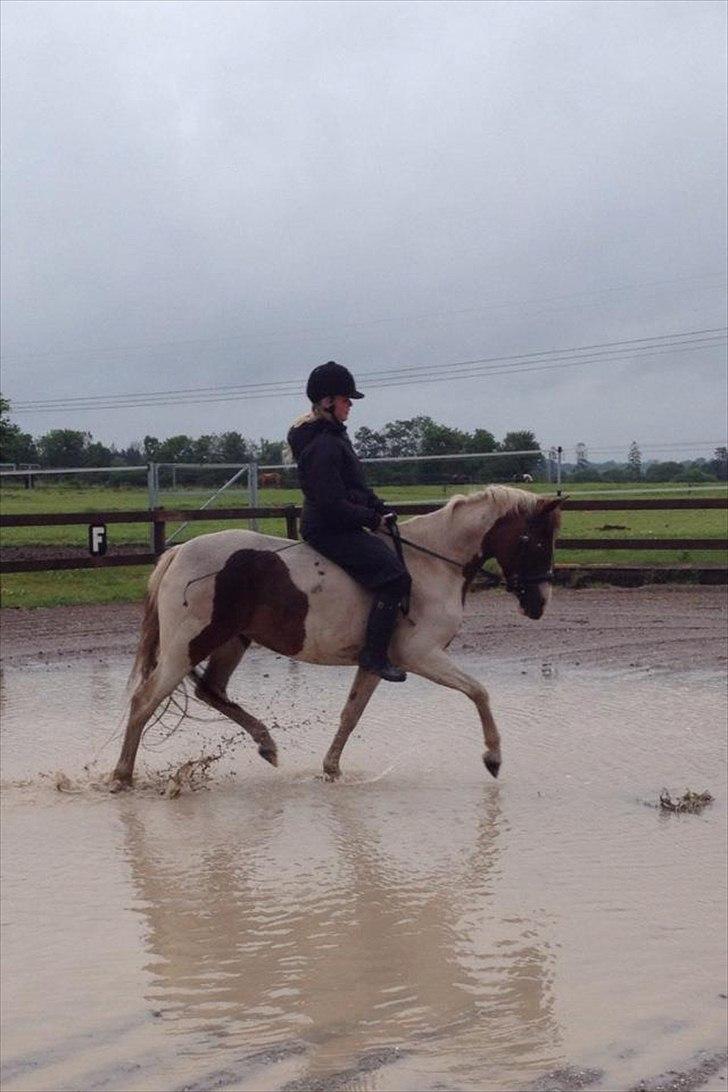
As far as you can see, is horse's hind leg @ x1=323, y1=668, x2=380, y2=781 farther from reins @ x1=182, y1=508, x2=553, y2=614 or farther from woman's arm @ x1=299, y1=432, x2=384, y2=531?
woman's arm @ x1=299, y1=432, x2=384, y2=531

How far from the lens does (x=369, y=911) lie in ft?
17.2

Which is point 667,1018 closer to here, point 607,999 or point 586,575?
point 607,999

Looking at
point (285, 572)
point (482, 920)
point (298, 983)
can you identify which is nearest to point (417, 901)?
point (482, 920)

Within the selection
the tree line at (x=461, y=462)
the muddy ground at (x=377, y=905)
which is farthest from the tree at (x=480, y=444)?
the muddy ground at (x=377, y=905)

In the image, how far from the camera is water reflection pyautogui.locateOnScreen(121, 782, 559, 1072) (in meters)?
4.12

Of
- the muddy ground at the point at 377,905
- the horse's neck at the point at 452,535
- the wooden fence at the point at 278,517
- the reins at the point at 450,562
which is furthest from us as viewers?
the wooden fence at the point at 278,517

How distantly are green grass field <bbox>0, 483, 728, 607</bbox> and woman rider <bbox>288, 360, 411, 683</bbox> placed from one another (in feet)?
10.6

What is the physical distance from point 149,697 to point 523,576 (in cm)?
236

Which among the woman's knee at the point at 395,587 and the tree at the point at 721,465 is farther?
the tree at the point at 721,465

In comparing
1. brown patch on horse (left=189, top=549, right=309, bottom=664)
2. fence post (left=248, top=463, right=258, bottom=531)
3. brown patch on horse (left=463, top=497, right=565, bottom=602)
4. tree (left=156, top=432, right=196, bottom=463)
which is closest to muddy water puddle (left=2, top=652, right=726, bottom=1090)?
brown patch on horse (left=189, top=549, right=309, bottom=664)

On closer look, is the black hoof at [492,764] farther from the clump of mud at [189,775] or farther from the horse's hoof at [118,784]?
the horse's hoof at [118,784]

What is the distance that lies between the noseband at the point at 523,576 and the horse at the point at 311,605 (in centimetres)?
1

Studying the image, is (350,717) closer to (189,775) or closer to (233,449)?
(189,775)

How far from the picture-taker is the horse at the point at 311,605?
756 centimetres
